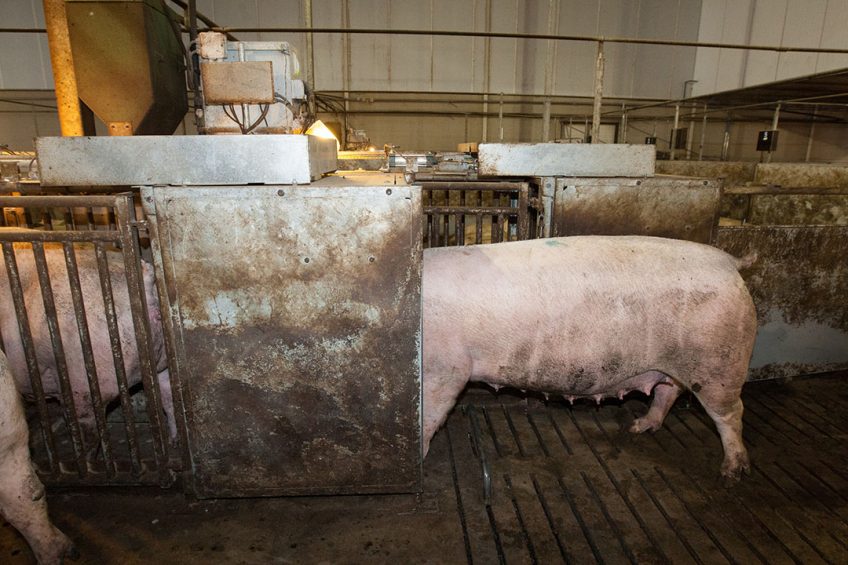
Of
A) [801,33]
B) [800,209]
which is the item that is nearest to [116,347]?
[800,209]

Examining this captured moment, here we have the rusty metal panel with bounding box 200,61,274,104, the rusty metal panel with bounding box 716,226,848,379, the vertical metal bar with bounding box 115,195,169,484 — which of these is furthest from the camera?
the rusty metal panel with bounding box 716,226,848,379

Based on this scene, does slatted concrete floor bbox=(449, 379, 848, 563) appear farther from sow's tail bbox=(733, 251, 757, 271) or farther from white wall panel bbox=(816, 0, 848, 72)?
white wall panel bbox=(816, 0, 848, 72)

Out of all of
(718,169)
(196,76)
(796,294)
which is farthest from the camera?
(718,169)

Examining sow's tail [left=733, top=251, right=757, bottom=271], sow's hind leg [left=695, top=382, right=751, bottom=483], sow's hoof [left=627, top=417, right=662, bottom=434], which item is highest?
sow's tail [left=733, top=251, right=757, bottom=271]

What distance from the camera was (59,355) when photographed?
8.61 ft

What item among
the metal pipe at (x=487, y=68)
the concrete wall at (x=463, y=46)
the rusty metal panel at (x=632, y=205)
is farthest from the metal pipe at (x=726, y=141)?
the rusty metal panel at (x=632, y=205)

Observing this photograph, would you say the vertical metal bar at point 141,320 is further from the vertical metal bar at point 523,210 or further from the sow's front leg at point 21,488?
the vertical metal bar at point 523,210

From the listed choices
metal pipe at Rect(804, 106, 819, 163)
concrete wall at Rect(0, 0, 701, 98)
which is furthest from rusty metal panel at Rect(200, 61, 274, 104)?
metal pipe at Rect(804, 106, 819, 163)

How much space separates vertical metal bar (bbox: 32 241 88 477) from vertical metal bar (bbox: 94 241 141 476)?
0.22m

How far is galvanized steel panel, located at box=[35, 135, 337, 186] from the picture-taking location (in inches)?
90.4

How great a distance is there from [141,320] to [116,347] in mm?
202

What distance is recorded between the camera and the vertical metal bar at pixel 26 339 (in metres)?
2.45

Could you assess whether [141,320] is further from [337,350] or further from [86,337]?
[337,350]

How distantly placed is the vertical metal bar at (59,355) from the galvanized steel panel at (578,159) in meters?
2.73
